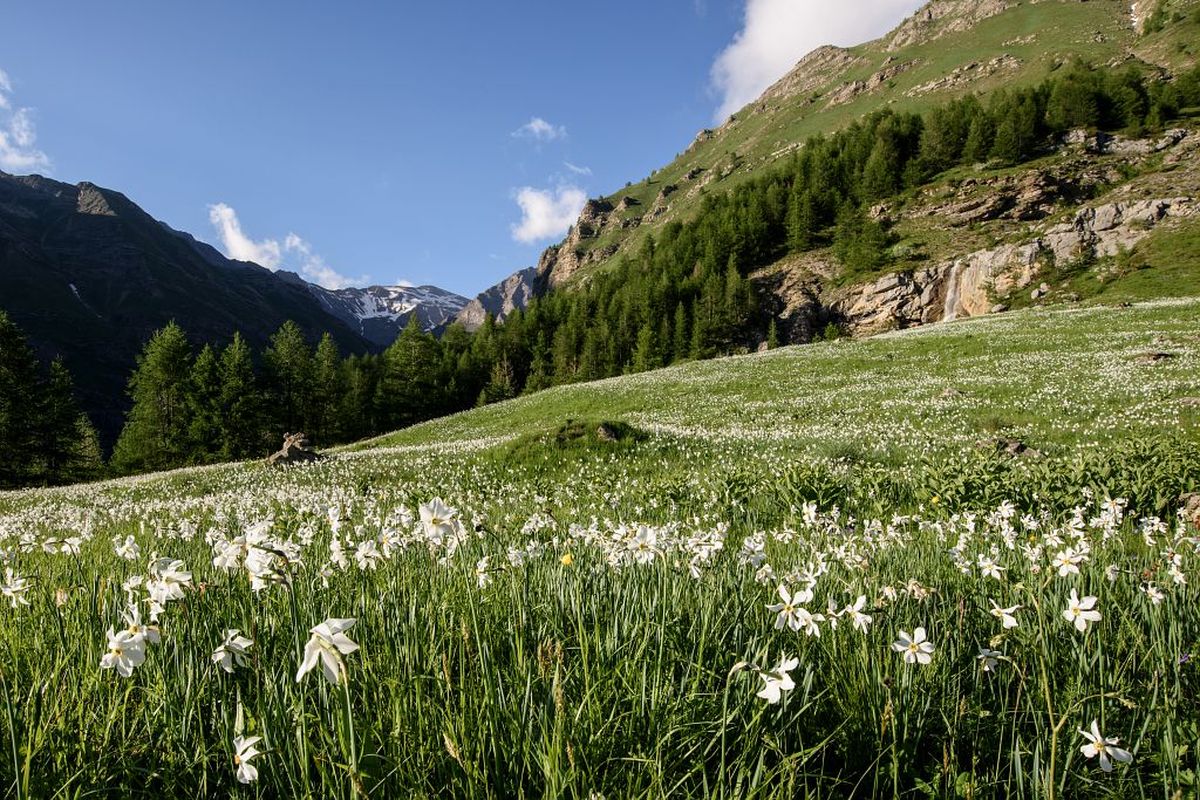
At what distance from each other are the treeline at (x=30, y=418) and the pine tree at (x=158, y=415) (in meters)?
4.35

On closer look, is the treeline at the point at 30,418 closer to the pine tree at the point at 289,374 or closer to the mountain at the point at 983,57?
the pine tree at the point at 289,374

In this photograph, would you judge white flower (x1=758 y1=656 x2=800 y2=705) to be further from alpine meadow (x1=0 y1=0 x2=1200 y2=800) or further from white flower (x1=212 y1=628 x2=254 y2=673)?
white flower (x1=212 y1=628 x2=254 y2=673)

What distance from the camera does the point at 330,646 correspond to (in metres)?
1.32

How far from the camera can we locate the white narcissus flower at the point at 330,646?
49.0 inches

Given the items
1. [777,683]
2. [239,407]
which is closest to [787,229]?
[239,407]

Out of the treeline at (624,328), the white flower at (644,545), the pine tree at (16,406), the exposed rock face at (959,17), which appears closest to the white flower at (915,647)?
the white flower at (644,545)

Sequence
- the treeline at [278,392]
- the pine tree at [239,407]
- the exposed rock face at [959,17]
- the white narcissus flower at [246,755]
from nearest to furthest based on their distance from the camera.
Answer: the white narcissus flower at [246,755] → the treeline at [278,392] → the pine tree at [239,407] → the exposed rock face at [959,17]

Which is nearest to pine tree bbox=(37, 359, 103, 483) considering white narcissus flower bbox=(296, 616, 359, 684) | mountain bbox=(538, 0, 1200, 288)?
white narcissus flower bbox=(296, 616, 359, 684)

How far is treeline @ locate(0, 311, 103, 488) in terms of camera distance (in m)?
41.0

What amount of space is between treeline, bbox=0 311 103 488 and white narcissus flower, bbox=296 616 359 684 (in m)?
55.6

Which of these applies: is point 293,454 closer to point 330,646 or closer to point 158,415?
point 330,646

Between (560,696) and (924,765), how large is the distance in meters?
1.59

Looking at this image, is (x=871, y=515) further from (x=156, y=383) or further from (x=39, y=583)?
(x=156, y=383)

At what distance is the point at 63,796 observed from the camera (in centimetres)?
144
